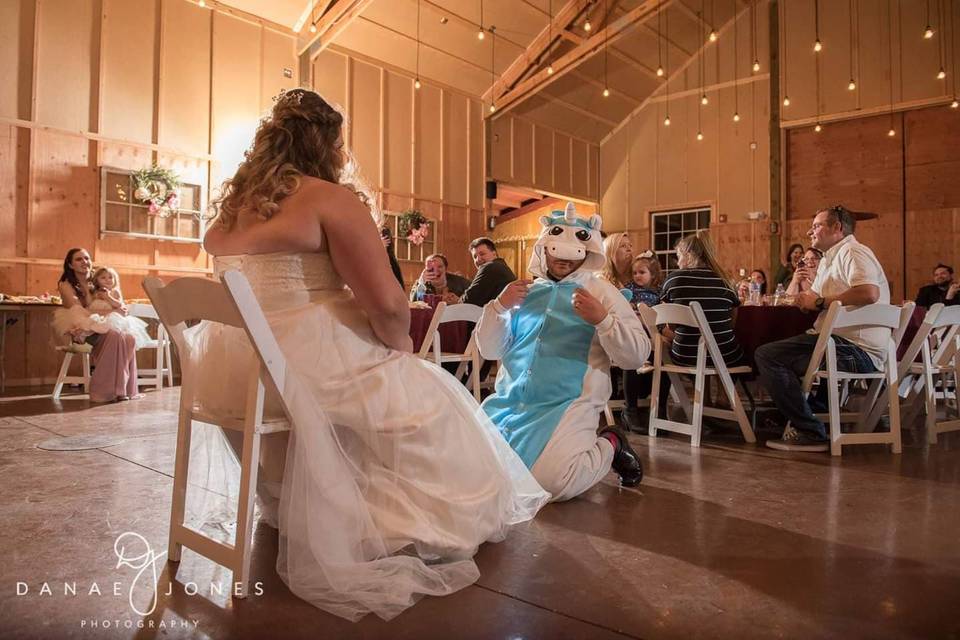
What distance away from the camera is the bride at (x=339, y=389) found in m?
1.58

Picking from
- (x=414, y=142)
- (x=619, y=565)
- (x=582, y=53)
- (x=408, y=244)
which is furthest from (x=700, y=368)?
(x=582, y=53)

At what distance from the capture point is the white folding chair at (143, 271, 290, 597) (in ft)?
4.88

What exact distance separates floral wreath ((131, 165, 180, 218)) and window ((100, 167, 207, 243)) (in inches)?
2.6

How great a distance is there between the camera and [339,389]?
5.52ft

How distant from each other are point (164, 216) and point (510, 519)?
6832mm

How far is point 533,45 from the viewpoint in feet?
35.3

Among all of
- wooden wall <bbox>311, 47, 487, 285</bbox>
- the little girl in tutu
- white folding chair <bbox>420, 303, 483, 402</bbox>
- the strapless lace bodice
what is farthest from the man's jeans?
wooden wall <bbox>311, 47, 487, 285</bbox>

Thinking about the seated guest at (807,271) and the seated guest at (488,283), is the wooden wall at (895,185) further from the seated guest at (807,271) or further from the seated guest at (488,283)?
the seated guest at (488,283)

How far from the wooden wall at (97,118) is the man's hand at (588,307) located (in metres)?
6.25

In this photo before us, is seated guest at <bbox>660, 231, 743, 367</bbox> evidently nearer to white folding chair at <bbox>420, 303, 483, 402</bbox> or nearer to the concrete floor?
the concrete floor

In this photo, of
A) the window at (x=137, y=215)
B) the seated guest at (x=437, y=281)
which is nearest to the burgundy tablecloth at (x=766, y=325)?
the seated guest at (x=437, y=281)

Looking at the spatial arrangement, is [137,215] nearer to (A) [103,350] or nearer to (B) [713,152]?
(A) [103,350]

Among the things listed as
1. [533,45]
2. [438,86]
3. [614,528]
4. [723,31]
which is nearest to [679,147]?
[723,31]

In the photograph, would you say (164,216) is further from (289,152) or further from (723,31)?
(723,31)
